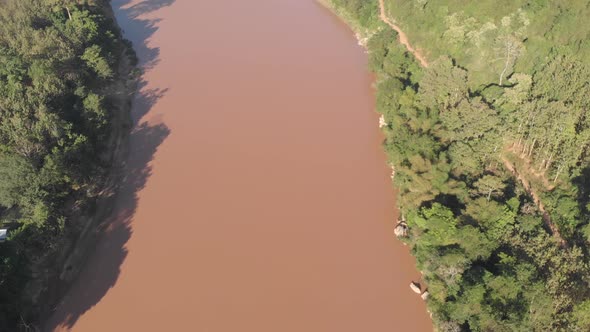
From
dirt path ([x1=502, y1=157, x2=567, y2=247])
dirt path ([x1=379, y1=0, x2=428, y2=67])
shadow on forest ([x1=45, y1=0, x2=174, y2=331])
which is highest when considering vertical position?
dirt path ([x1=379, y1=0, x2=428, y2=67])

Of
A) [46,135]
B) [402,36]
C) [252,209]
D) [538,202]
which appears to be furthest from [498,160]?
[46,135]

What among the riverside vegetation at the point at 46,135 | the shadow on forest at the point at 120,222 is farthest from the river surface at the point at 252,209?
the riverside vegetation at the point at 46,135

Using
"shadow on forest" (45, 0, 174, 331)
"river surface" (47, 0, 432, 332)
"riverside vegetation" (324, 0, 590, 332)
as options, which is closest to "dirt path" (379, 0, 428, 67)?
"riverside vegetation" (324, 0, 590, 332)

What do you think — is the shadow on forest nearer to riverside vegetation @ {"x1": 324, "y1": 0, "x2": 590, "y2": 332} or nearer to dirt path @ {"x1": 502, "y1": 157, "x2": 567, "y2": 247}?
riverside vegetation @ {"x1": 324, "y1": 0, "x2": 590, "y2": 332}

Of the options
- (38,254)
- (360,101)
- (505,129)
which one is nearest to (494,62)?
(505,129)

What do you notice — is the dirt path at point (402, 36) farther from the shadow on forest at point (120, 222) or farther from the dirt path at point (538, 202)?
the shadow on forest at point (120, 222)

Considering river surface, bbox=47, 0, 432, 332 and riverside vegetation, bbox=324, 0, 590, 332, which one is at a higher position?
riverside vegetation, bbox=324, 0, 590, 332
